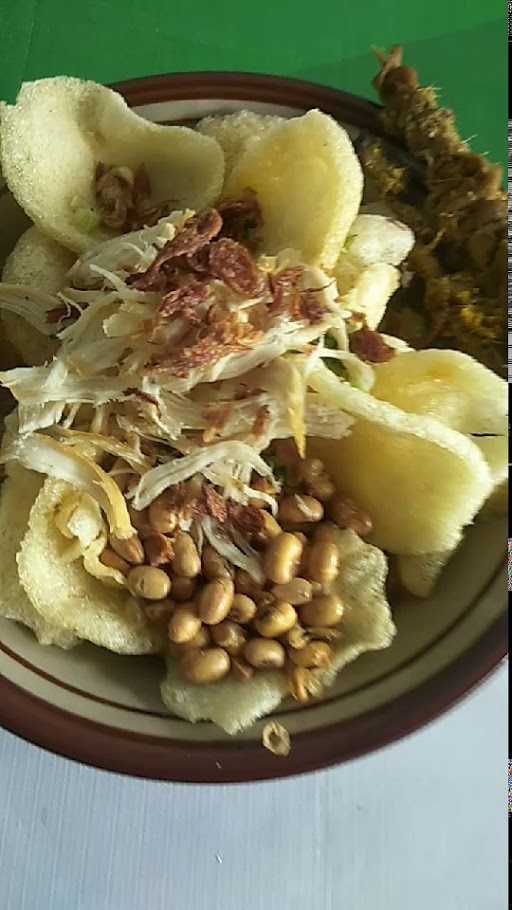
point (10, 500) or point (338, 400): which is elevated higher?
point (338, 400)

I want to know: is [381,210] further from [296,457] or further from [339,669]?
[339,669]

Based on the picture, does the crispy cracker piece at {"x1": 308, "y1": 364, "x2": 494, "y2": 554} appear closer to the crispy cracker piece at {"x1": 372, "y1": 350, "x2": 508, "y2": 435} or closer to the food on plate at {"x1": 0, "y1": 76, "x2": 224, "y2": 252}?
the crispy cracker piece at {"x1": 372, "y1": 350, "x2": 508, "y2": 435}

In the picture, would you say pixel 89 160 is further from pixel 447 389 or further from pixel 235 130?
pixel 447 389

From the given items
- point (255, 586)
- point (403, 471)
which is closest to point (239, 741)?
point (255, 586)

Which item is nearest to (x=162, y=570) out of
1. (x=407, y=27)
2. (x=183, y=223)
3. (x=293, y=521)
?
(x=293, y=521)

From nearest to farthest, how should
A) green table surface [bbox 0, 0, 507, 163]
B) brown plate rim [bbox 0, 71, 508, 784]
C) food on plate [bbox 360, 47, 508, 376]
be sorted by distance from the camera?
brown plate rim [bbox 0, 71, 508, 784]
food on plate [bbox 360, 47, 508, 376]
green table surface [bbox 0, 0, 507, 163]

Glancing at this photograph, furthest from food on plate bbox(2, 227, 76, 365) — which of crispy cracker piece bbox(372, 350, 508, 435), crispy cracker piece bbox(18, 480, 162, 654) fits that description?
crispy cracker piece bbox(372, 350, 508, 435)

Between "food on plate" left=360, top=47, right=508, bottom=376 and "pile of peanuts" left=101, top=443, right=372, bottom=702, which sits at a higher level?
"food on plate" left=360, top=47, right=508, bottom=376
